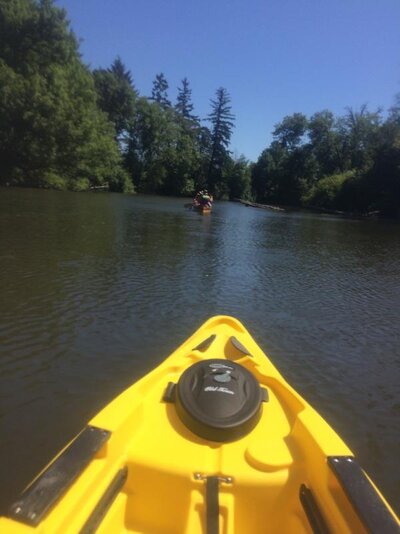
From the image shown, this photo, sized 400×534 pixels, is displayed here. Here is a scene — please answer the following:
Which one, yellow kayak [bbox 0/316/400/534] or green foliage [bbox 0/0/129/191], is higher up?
green foliage [bbox 0/0/129/191]

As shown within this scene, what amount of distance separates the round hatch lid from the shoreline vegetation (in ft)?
150

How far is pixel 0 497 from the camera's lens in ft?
12.4

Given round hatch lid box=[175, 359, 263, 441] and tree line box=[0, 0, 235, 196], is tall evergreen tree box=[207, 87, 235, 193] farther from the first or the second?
round hatch lid box=[175, 359, 263, 441]

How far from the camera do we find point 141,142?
68.8 meters

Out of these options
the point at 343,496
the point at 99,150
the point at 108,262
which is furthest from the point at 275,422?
the point at 99,150

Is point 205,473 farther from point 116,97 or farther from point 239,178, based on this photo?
point 239,178

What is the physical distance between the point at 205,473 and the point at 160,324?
5.50 meters

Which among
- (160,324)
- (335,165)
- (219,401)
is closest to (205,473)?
(219,401)

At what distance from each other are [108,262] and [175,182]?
6012cm

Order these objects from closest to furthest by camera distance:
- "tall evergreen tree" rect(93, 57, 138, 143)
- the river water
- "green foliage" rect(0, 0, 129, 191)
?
the river water → "green foliage" rect(0, 0, 129, 191) → "tall evergreen tree" rect(93, 57, 138, 143)

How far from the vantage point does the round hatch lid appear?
3.33 metres

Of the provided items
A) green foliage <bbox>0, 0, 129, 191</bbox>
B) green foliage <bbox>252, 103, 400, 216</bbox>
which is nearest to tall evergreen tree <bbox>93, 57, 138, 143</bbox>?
green foliage <bbox>0, 0, 129, 191</bbox>

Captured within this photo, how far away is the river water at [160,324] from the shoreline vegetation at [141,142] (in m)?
30.2

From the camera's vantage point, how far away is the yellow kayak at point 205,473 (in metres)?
2.49
